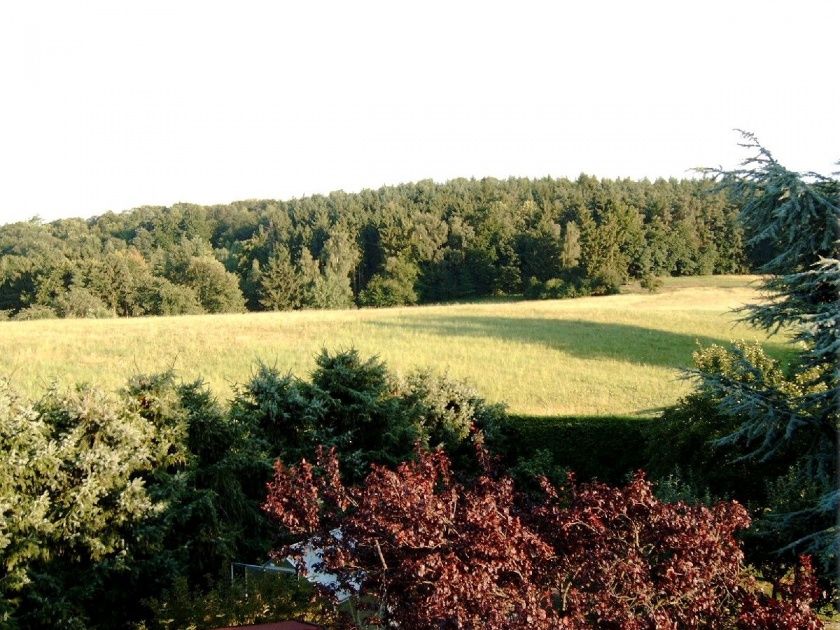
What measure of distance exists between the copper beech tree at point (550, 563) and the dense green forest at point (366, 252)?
4740cm

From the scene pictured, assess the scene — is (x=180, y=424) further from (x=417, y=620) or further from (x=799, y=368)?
(x=799, y=368)

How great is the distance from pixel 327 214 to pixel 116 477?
61.5 meters

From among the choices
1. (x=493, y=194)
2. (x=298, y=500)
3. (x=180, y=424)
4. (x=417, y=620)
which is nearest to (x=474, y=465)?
(x=180, y=424)

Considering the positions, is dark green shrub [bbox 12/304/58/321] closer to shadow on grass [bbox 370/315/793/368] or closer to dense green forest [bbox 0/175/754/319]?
dense green forest [bbox 0/175/754/319]

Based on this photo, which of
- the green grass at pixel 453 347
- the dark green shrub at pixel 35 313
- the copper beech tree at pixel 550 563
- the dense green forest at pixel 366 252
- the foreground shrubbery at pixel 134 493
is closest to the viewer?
the copper beech tree at pixel 550 563

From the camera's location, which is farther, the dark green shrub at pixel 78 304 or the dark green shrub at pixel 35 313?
the dark green shrub at pixel 78 304

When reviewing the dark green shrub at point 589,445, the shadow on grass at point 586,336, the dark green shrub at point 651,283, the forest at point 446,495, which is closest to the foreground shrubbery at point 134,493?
the forest at point 446,495

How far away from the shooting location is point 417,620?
14.7 feet

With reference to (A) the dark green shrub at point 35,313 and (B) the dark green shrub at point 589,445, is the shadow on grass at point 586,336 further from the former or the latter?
(A) the dark green shrub at point 35,313

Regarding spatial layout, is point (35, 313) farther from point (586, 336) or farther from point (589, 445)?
point (589, 445)

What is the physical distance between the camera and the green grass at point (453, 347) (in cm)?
2091

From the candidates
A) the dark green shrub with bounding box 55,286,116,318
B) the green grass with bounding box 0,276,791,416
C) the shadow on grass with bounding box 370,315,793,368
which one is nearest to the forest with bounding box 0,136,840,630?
the green grass with bounding box 0,276,791,416

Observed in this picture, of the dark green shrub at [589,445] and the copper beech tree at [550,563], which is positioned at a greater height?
the copper beech tree at [550,563]

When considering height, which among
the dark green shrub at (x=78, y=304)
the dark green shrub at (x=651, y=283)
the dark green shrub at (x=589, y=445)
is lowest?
the dark green shrub at (x=589, y=445)
